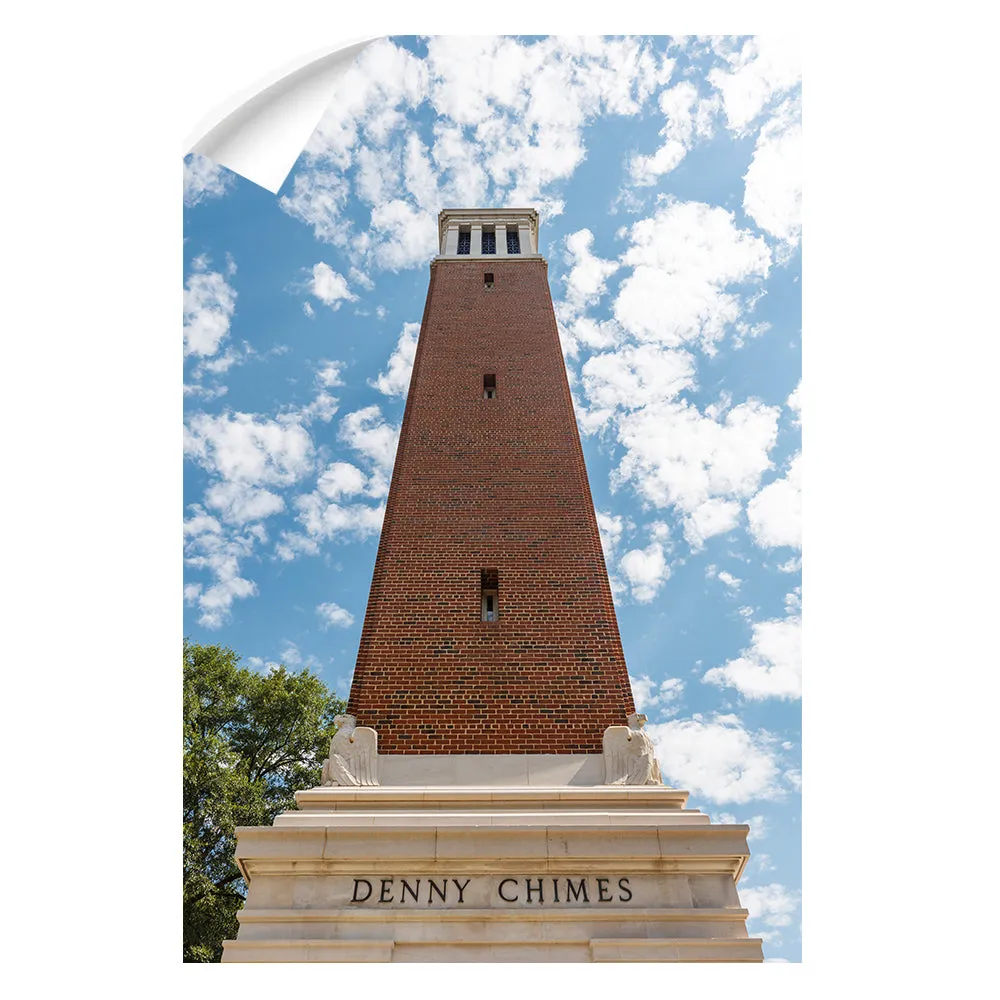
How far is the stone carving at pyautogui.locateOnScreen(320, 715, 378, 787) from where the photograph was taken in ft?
29.9

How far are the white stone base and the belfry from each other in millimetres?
19

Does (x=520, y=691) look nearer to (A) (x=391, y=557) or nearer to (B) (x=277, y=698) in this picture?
(A) (x=391, y=557)

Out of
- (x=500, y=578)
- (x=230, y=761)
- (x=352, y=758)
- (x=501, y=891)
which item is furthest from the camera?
(x=230, y=761)

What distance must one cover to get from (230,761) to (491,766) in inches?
552

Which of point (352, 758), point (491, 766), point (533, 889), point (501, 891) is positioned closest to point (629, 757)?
point (491, 766)

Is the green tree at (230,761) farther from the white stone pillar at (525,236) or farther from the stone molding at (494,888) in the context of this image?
the white stone pillar at (525,236)

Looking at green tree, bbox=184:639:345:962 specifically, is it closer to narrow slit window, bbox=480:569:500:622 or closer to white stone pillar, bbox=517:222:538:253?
narrow slit window, bbox=480:569:500:622

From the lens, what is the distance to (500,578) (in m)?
11.7

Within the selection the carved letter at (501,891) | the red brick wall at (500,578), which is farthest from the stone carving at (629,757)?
the carved letter at (501,891)

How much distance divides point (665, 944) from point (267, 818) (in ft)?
50.4

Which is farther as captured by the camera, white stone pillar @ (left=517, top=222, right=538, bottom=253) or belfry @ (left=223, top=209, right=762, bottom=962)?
white stone pillar @ (left=517, top=222, right=538, bottom=253)

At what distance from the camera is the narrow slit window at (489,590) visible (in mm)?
11555

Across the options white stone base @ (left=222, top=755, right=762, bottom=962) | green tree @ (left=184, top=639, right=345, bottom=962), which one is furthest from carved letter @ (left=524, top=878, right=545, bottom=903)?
green tree @ (left=184, top=639, right=345, bottom=962)

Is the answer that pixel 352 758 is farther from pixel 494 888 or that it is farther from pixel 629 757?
pixel 629 757
